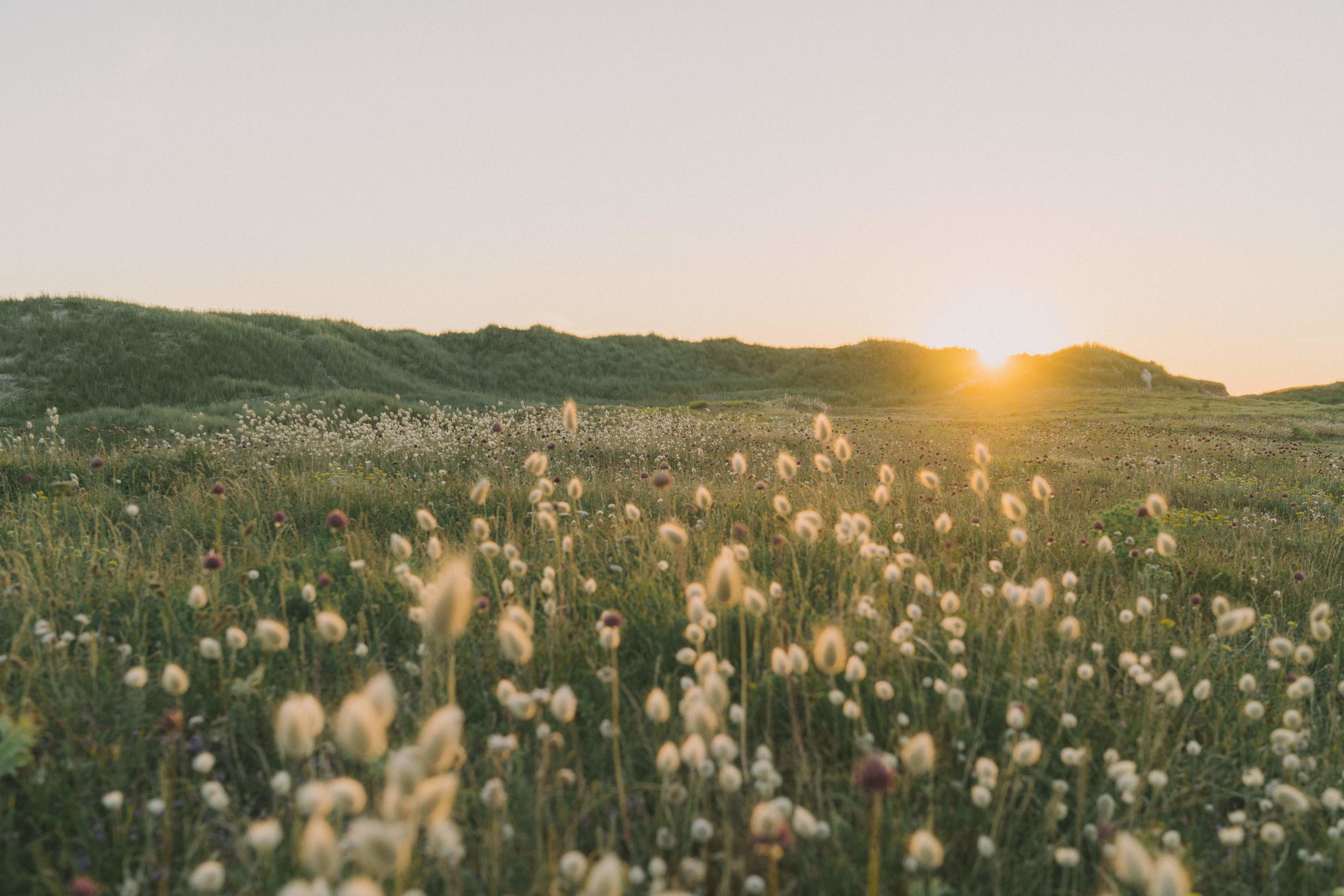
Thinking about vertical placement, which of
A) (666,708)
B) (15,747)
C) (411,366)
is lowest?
(15,747)

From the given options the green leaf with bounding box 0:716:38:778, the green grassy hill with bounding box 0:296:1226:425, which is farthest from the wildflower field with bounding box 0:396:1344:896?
the green grassy hill with bounding box 0:296:1226:425

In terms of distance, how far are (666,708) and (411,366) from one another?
35.3 m

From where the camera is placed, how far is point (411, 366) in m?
34.7

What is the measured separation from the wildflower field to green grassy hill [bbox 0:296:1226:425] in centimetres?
1507

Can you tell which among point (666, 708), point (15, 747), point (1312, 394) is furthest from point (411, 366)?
point (1312, 394)

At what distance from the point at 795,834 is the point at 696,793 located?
0.38 metres

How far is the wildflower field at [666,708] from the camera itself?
1.95m

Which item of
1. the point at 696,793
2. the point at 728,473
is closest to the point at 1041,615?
the point at 696,793

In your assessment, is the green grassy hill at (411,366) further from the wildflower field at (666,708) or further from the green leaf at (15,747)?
the green leaf at (15,747)

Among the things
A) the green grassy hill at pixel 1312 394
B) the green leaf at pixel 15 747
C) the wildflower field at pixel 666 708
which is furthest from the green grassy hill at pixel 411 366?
the green leaf at pixel 15 747

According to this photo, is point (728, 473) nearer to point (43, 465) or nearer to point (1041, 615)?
point (1041, 615)

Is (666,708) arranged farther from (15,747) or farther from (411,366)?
(411,366)

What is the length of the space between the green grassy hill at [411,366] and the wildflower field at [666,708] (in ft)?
49.4

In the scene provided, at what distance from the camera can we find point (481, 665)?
10.1 feet
